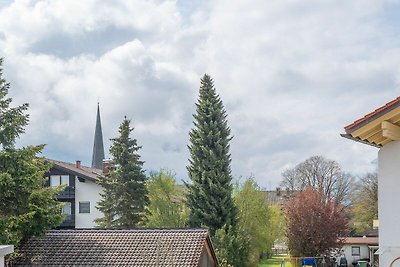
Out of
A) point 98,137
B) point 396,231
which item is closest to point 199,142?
point 396,231

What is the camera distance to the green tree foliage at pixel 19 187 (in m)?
19.7

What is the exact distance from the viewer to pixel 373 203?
45.7 meters

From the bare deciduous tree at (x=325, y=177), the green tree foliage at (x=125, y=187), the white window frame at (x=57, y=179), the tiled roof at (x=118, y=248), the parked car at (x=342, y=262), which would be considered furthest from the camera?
the bare deciduous tree at (x=325, y=177)

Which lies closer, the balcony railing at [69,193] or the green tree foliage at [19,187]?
the green tree foliage at [19,187]

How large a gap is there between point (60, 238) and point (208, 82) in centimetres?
1445

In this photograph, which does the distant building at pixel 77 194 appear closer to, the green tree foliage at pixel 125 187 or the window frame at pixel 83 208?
the window frame at pixel 83 208

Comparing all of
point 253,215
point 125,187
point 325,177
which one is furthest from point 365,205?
point 125,187

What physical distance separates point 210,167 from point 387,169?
23938 millimetres

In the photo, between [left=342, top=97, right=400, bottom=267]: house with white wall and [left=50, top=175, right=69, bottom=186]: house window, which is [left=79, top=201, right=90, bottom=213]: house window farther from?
[left=342, top=97, right=400, bottom=267]: house with white wall

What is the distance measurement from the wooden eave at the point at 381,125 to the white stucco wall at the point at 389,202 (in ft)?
0.72

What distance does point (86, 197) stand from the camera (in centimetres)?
4350

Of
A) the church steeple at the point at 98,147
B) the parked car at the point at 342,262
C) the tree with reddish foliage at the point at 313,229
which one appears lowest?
the parked car at the point at 342,262

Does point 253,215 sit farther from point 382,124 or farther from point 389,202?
point 382,124

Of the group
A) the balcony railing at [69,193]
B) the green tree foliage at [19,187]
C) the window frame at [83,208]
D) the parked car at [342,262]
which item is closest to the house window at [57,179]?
the balcony railing at [69,193]
